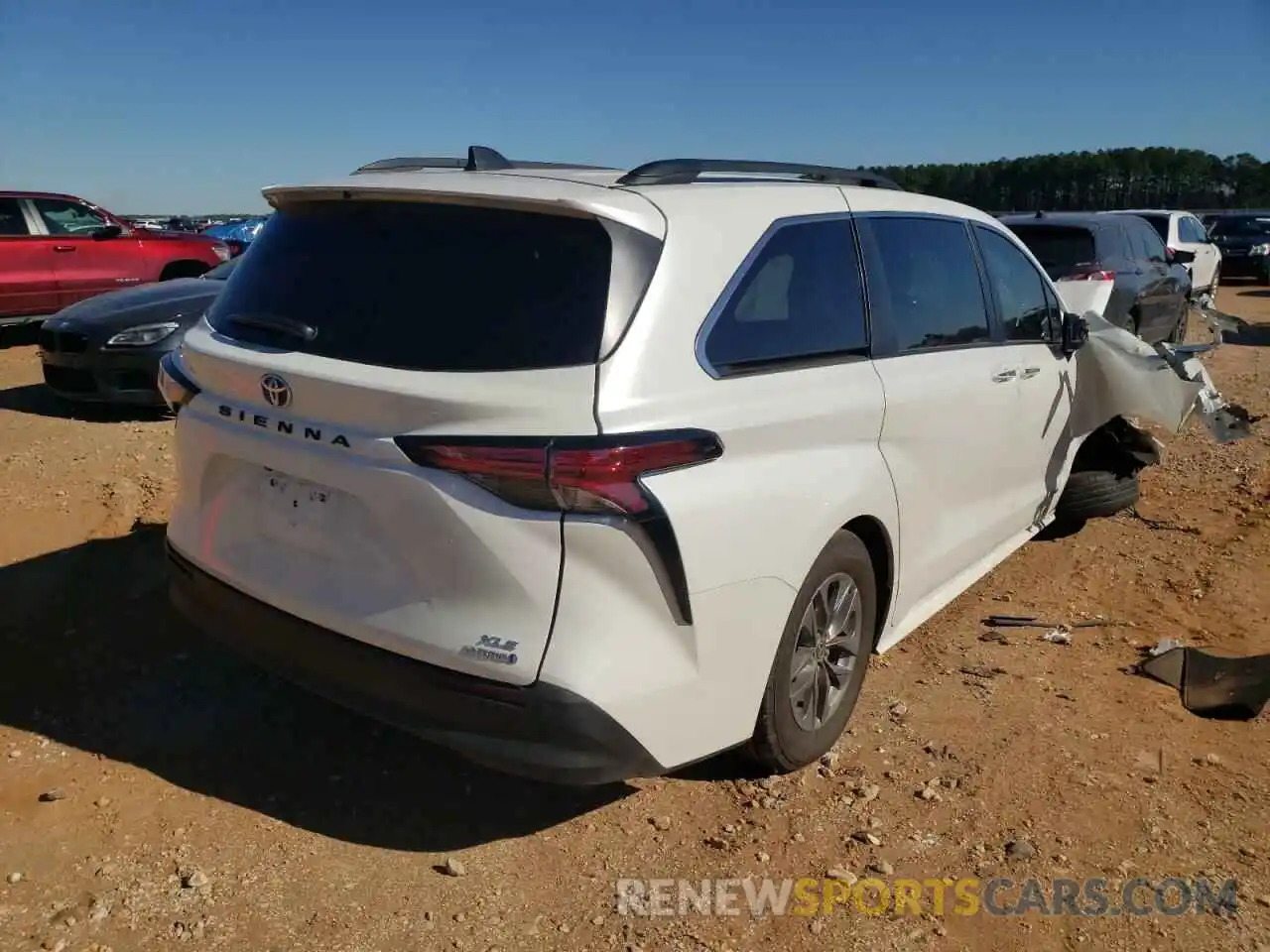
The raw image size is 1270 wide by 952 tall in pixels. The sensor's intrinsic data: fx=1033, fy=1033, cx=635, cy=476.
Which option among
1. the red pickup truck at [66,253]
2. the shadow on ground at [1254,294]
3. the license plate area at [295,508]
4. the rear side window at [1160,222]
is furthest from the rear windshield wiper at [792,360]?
the shadow on ground at [1254,294]

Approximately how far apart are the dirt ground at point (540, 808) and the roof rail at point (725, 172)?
184cm

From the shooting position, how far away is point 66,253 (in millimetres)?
11078

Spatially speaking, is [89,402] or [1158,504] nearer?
[1158,504]

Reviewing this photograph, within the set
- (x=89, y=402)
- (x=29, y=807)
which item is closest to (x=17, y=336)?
(x=89, y=402)

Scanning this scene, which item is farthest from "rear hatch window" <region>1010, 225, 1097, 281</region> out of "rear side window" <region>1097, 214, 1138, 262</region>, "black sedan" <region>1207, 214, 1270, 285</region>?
"black sedan" <region>1207, 214, 1270, 285</region>

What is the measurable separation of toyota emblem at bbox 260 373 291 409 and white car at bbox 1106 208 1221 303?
13.5 meters

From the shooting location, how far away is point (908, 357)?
3680 millimetres

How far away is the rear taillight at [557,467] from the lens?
243cm

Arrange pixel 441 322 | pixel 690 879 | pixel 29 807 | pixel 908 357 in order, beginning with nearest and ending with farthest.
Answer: pixel 441 322
pixel 690 879
pixel 29 807
pixel 908 357

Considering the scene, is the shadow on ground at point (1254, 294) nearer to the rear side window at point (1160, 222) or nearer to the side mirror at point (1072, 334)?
the rear side window at point (1160, 222)

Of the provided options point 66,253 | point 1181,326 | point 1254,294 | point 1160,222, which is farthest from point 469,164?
point 1254,294

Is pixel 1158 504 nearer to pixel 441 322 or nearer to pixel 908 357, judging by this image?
pixel 908 357

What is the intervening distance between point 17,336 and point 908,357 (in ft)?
38.8

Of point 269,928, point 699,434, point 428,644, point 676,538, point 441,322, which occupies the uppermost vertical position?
point 441,322
